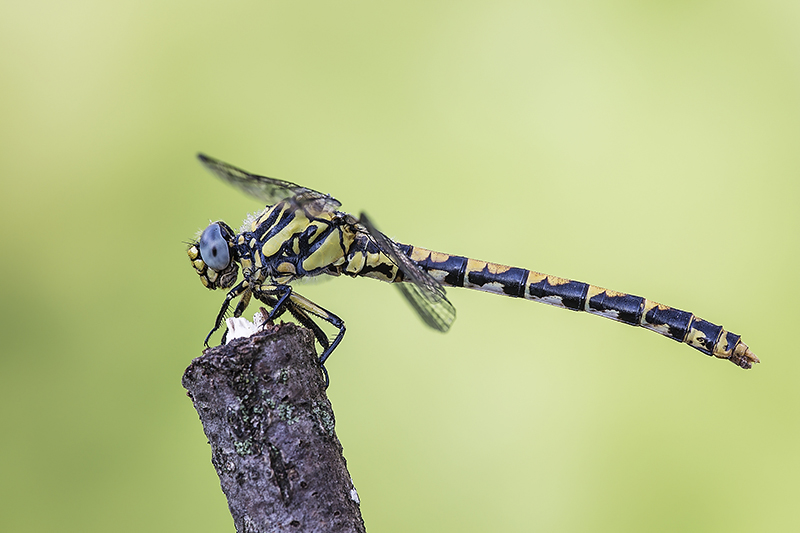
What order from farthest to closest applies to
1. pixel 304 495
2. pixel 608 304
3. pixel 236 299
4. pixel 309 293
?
pixel 309 293
pixel 608 304
pixel 236 299
pixel 304 495

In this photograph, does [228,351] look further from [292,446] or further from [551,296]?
[551,296]

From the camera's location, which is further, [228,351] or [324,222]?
[324,222]

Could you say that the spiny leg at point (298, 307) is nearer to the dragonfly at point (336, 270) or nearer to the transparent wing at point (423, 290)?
the dragonfly at point (336, 270)

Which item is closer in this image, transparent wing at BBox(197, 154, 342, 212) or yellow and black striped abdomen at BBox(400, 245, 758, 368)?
transparent wing at BBox(197, 154, 342, 212)

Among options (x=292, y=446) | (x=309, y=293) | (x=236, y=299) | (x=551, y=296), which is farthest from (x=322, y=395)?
(x=309, y=293)

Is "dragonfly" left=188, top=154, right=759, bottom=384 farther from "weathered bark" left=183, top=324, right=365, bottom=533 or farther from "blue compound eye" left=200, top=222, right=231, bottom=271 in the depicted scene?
"weathered bark" left=183, top=324, right=365, bottom=533

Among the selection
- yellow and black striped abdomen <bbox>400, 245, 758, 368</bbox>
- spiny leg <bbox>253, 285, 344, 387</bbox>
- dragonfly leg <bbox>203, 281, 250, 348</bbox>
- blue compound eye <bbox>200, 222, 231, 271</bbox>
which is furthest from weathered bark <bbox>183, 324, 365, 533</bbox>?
yellow and black striped abdomen <bbox>400, 245, 758, 368</bbox>
